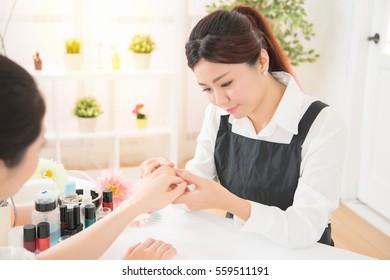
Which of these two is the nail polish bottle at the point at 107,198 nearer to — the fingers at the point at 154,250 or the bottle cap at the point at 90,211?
the bottle cap at the point at 90,211

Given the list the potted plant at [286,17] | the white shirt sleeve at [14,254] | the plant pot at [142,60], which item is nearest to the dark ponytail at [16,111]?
the white shirt sleeve at [14,254]

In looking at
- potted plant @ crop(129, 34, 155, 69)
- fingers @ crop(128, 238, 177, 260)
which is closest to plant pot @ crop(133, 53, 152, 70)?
potted plant @ crop(129, 34, 155, 69)

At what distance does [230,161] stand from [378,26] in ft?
5.68

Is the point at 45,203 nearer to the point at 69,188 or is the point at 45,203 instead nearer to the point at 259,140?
the point at 69,188

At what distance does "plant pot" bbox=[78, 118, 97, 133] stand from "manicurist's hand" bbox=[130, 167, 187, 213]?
6.46ft

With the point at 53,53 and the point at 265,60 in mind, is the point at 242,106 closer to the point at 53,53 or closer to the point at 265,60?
the point at 265,60

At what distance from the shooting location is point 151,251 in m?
1.09

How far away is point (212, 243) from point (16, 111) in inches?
22.3

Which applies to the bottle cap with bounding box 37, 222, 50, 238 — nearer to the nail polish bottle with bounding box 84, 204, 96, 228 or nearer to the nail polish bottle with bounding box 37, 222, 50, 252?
the nail polish bottle with bounding box 37, 222, 50, 252

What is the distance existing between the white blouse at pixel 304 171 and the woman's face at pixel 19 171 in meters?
0.53

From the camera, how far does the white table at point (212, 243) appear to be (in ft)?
3.64

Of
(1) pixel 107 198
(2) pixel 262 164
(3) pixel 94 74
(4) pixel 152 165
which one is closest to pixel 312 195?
(2) pixel 262 164

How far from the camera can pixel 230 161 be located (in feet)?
4.84
